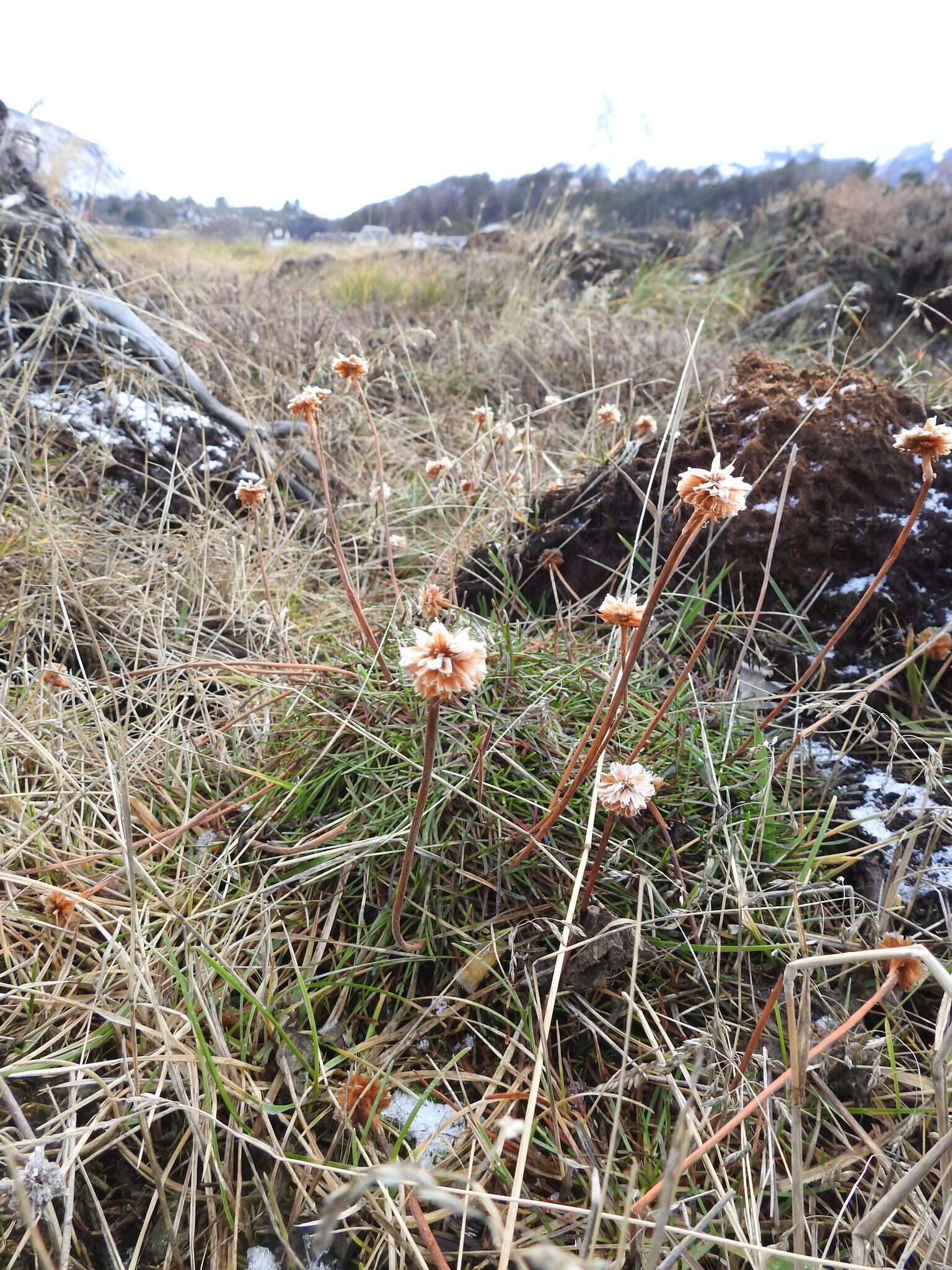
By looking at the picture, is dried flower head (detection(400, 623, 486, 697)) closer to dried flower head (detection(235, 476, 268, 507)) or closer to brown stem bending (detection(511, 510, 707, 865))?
brown stem bending (detection(511, 510, 707, 865))

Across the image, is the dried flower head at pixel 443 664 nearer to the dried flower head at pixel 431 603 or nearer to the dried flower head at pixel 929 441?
the dried flower head at pixel 431 603

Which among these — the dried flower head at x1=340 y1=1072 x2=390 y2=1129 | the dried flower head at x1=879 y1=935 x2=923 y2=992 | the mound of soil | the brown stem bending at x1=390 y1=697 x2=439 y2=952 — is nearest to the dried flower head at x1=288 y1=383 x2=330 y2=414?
the mound of soil

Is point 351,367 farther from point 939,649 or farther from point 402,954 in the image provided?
point 939,649

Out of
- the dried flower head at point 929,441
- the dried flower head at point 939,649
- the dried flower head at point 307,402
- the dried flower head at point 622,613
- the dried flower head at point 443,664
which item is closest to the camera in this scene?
the dried flower head at point 443,664

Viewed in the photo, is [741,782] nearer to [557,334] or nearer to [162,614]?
[162,614]

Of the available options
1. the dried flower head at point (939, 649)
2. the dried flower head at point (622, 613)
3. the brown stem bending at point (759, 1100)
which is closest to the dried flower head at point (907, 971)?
the brown stem bending at point (759, 1100)

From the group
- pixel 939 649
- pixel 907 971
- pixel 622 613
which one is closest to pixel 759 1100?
pixel 907 971
